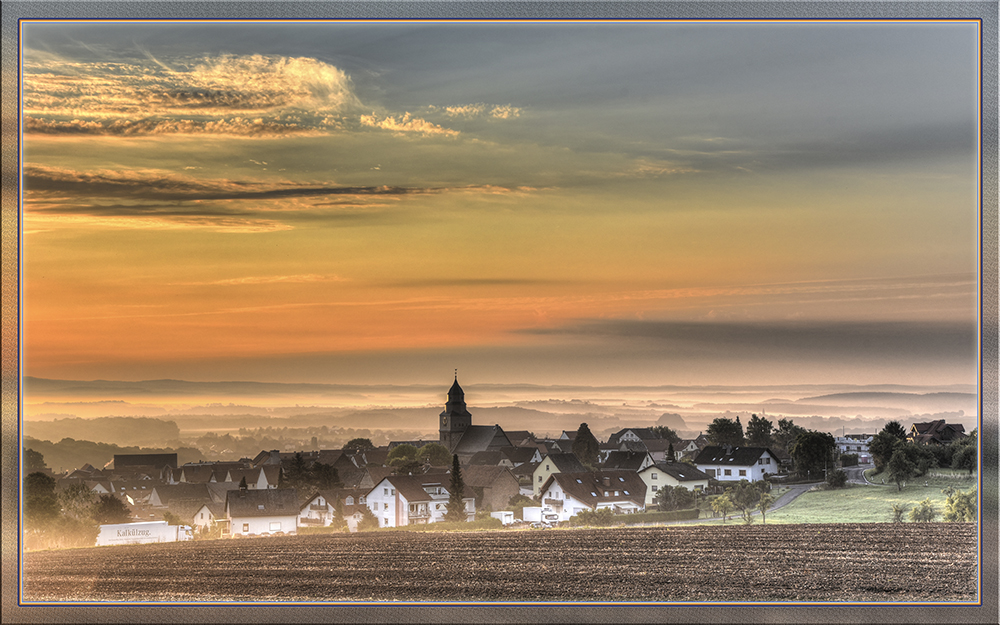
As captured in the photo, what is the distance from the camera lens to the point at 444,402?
12.0 m

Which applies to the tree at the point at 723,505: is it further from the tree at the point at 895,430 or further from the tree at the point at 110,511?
the tree at the point at 110,511

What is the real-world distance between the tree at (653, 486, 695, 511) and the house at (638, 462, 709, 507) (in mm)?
128

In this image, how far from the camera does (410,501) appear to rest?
13906 mm

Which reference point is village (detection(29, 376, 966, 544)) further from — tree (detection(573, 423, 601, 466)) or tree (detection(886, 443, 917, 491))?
tree (detection(573, 423, 601, 466))

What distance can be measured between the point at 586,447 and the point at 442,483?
26.4 feet

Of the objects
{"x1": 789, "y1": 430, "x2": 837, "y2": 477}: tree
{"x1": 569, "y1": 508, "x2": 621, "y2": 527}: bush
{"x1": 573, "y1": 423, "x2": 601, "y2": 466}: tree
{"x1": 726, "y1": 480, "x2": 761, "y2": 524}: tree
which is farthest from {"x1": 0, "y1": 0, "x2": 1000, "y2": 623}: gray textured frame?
{"x1": 573, "y1": 423, "x2": 601, "y2": 466}: tree

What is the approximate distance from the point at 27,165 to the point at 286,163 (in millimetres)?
2538

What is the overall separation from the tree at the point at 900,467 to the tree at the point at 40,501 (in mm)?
13426

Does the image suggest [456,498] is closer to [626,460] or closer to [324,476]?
[324,476]

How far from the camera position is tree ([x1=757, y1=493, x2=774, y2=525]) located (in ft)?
41.9

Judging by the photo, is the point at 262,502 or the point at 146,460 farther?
the point at 262,502

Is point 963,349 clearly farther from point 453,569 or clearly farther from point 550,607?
point 453,569

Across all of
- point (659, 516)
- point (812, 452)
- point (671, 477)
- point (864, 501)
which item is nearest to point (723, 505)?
point (659, 516)

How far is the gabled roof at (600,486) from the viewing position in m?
14.8
